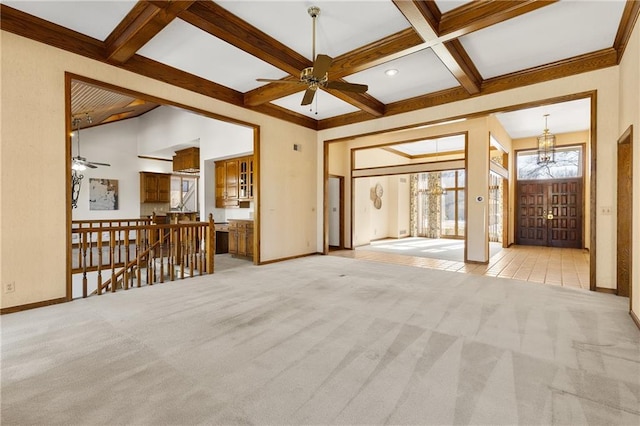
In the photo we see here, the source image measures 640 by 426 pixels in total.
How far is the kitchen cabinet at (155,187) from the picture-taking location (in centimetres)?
1042

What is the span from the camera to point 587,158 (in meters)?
8.32

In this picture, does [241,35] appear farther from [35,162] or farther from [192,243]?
[192,243]

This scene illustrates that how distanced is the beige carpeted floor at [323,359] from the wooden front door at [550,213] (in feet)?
20.4

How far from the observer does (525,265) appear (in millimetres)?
6082

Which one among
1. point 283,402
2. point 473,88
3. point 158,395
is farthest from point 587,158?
point 158,395

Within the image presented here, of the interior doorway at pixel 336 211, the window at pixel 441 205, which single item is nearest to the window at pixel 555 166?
the window at pixel 441 205

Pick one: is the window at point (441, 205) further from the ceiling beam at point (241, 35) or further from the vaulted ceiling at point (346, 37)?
the ceiling beam at point (241, 35)

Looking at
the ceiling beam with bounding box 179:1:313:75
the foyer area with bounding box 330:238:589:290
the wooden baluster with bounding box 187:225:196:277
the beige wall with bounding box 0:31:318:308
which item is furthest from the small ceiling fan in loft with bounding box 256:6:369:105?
the foyer area with bounding box 330:238:589:290

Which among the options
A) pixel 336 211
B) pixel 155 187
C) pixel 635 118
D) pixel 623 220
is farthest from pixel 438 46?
pixel 155 187

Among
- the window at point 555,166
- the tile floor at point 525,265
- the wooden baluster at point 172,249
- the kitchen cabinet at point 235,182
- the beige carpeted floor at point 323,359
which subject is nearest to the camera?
the beige carpeted floor at point 323,359

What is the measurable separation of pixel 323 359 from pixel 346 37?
11.7 ft

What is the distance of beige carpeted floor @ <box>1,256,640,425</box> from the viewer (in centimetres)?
169

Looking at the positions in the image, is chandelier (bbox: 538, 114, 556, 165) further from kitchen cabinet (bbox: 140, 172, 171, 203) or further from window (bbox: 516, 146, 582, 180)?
kitchen cabinet (bbox: 140, 172, 171, 203)

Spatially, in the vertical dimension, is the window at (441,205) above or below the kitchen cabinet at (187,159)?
below
